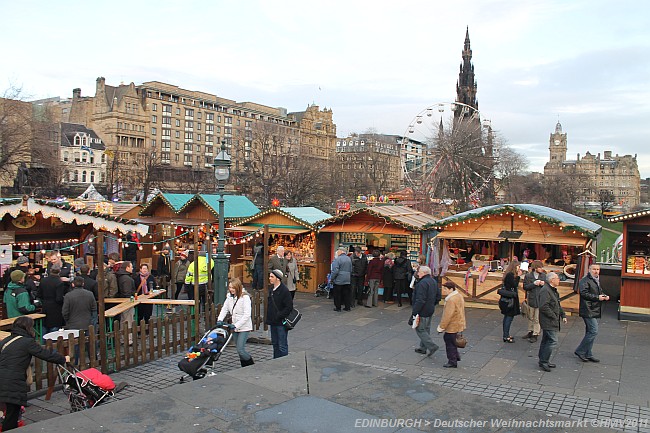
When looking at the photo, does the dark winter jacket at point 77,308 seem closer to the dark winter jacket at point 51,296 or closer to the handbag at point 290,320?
the dark winter jacket at point 51,296

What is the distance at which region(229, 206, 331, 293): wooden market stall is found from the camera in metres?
19.0

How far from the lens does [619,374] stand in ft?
31.7

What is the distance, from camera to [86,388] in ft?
23.2

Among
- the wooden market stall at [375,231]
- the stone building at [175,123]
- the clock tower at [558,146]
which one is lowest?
the wooden market stall at [375,231]

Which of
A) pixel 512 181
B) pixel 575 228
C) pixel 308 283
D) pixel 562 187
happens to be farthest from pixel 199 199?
pixel 562 187

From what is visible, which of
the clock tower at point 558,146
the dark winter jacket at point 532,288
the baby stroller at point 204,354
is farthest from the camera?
the clock tower at point 558,146

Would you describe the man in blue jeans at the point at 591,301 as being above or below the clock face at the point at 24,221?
below

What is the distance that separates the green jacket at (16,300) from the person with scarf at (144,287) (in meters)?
2.39

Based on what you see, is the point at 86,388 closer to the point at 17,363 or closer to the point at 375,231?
the point at 17,363

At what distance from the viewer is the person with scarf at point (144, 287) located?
1216cm

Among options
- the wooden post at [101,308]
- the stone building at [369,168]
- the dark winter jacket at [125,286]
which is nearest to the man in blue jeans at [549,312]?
the wooden post at [101,308]

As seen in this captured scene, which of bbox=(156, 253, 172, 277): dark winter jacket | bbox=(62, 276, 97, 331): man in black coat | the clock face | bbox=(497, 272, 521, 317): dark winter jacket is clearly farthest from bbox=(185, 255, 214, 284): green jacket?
bbox=(497, 272, 521, 317): dark winter jacket

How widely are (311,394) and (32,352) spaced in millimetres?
3338

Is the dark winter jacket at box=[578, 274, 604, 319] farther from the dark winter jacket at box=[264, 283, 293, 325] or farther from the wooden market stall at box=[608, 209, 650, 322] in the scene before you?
the dark winter jacket at box=[264, 283, 293, 325]
